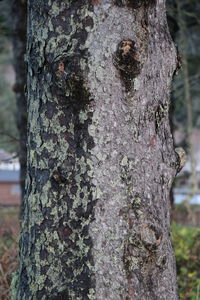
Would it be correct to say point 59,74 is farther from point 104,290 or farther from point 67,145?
point 104,290

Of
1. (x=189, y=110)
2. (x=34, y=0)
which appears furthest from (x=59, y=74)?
(x=189, y=110)

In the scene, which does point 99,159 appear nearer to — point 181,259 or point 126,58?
point 126,58

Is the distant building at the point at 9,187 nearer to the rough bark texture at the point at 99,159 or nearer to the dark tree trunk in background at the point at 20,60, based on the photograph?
the dark tree trunk in background at the point at 20,60

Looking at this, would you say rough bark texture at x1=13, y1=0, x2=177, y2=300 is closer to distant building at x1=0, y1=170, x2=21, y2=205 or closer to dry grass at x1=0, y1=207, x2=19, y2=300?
dry grass at x1=0, y1=207, x2=19, y2=300

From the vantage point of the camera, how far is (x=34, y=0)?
241 cm

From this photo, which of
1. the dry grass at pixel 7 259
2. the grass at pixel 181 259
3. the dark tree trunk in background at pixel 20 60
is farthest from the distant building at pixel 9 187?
the dry grass at pixel 7 259

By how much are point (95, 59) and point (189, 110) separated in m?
12.8

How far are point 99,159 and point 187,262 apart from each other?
3.75 meters

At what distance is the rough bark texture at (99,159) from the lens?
2189mm

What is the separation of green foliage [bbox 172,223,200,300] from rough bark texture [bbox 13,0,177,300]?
8.70 feet

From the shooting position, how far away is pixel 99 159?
7.26ft

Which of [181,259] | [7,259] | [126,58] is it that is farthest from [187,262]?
[126,58]

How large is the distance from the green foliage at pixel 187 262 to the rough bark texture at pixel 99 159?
2652 mm

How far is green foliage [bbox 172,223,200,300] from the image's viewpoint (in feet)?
16.4
